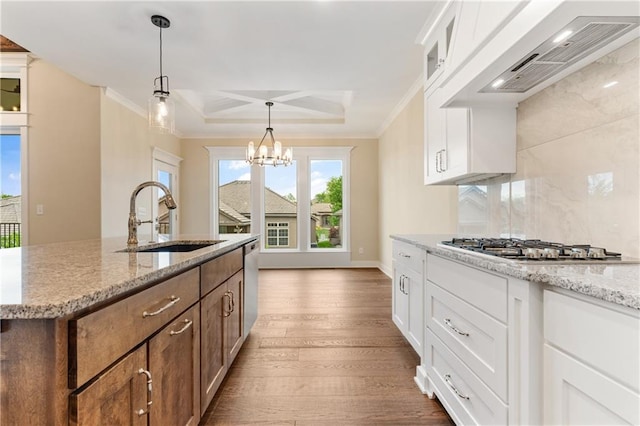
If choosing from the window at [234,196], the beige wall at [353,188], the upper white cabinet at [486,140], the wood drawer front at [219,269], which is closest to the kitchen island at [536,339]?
the upper white cabinet at [486,140]

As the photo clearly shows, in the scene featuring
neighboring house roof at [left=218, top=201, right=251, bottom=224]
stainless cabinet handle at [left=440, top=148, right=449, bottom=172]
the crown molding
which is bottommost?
neighboring house roof at [left=218, top=201, right=251, bottom=224]

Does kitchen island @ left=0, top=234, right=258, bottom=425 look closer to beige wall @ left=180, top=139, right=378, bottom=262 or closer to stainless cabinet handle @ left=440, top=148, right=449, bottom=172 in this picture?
stainless cabinet handle @ left=440, top=148, right=449, bottom=172

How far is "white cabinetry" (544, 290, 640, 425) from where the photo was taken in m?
0.72

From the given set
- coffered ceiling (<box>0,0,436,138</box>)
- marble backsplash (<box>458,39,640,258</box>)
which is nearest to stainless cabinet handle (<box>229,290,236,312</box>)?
marble backsplash (<box>458,39,640,258</box>)

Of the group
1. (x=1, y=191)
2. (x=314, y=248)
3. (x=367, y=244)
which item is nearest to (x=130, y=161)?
(x=1, y=191)

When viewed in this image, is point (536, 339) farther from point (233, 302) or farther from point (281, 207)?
point (281, 207)

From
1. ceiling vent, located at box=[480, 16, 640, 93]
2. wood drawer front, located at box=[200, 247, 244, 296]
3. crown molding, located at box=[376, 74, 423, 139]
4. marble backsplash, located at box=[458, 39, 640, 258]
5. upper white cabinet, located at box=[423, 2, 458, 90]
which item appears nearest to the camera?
ceiling vent, located at box=[480, 16, 640, 93]

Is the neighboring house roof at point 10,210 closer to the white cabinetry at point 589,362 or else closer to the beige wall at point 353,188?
the beige wall at point 353,188

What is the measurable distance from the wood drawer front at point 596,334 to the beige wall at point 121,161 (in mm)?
4495

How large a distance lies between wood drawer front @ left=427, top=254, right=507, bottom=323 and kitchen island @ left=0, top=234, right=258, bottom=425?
3.79ft

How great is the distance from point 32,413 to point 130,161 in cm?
449

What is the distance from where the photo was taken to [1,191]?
4035 millimetres

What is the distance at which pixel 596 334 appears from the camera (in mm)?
800

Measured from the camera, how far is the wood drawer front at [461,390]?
119 cm
